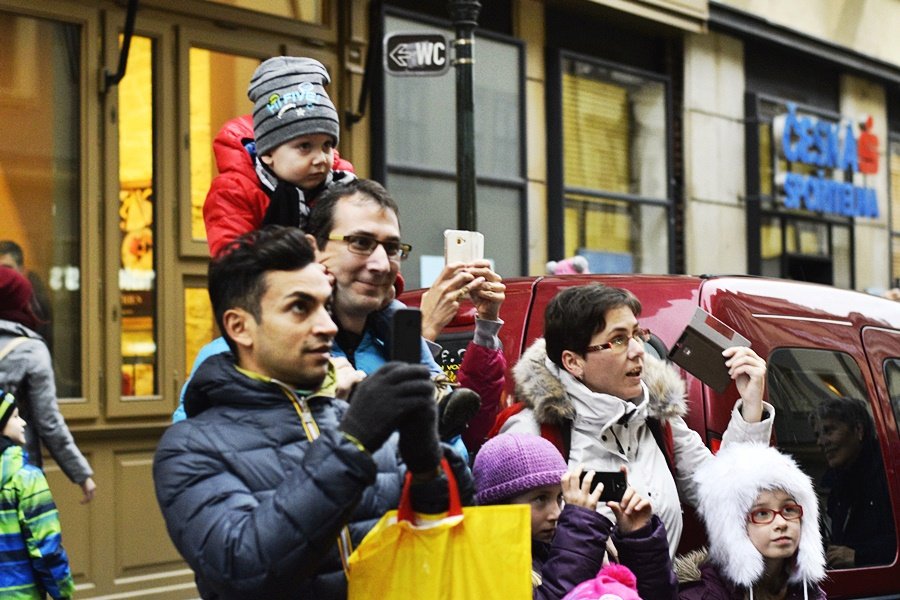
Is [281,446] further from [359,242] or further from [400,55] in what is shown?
[400,55]

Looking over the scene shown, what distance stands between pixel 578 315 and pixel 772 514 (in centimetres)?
96

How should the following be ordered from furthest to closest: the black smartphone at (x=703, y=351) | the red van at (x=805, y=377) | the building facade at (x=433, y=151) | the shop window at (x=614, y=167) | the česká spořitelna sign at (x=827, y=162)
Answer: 1. the česká spořitelna sign at (x=827, y=162)
2. the shop window at (x=614, y=167)
3. the building facade at (x=433, y=151)
4. the red van at (x=805, y=377)
5. the black smartphone at (x=703, y=351)

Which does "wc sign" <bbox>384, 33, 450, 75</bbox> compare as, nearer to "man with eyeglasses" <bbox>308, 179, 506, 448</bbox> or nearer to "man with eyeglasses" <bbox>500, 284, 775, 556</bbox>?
"man with eyeglasses" <bbox>500, 284, 775, 556</bbox>

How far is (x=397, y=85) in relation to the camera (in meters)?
11.6

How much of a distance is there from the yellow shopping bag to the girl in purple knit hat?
75 cm

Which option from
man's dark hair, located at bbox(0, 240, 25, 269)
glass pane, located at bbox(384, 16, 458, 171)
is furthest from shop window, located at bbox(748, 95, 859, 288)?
man's dark hair, located at bbox(0, 240, 25, 269)

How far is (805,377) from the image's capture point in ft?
17.0

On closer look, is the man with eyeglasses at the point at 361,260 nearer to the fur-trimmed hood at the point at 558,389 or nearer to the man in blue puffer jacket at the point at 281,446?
the man in blue puffer jacket at the point at 281,446

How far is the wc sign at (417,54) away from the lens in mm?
8422

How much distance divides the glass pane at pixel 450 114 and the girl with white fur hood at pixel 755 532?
678 centimetres

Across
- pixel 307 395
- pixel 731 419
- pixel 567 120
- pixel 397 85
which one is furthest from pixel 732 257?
pixel 307 395

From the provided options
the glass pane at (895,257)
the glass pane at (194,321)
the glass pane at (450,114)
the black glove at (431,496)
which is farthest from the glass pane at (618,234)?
the black glove at (431,496)

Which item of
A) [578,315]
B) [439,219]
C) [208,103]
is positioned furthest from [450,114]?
[578,315]

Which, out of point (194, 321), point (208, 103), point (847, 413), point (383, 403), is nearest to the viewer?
point (383, 403)
